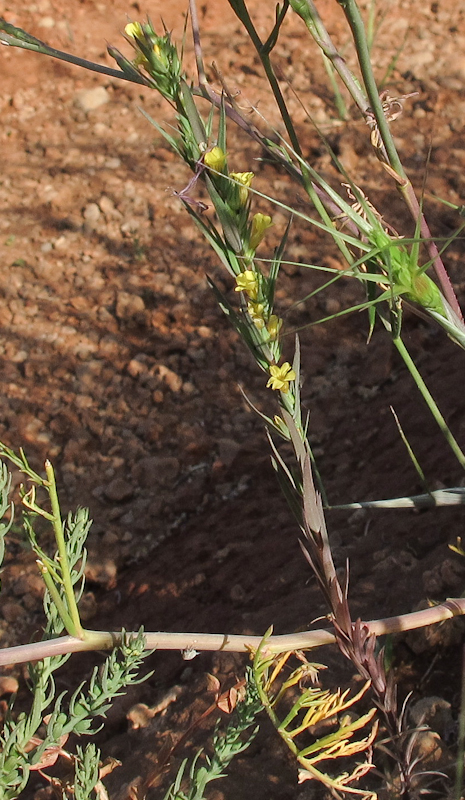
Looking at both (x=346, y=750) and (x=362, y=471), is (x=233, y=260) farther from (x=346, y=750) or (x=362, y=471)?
(x=362, y=471)

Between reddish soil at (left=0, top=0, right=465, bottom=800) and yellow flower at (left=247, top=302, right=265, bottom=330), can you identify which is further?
reddish soil at (left=0, top=0, right=465, bottom=800)

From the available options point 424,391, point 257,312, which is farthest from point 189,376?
point 257,312

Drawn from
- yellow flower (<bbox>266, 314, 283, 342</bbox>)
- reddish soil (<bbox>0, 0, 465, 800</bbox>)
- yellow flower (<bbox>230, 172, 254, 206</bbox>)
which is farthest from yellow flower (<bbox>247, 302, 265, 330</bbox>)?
reddish soil (<bbox>0, 0, 465, 800</bbox>)

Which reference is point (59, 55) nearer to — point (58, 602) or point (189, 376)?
point (58, 602)

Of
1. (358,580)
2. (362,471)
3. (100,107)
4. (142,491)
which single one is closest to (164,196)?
(100,107)

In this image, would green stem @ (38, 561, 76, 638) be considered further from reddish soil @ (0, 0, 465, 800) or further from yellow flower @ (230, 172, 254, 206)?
reddish soil @ (0, 0, 465, 800)
